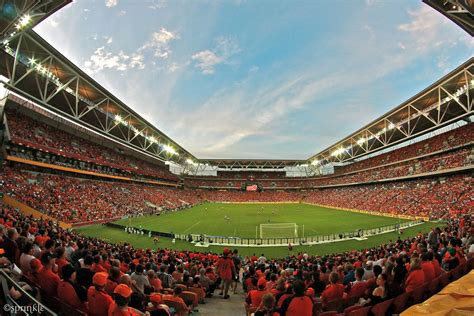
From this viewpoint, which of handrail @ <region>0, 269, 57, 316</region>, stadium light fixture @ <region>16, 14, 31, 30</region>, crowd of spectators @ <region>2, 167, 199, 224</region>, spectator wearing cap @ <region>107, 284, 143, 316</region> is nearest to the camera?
handrail @ <region>0, 269, 57, 316</region>

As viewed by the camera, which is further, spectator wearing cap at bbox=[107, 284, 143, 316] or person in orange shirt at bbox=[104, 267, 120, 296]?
person in orange shirt at bbox=[104, 267, 120, 296]

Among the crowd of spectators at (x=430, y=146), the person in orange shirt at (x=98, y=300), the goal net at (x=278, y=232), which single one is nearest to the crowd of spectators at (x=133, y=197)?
the crowd of spectators at (x=430, y=146)

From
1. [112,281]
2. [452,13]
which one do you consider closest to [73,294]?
[112,281]

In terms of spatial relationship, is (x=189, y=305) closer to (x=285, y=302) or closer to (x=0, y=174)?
(x=285, y=302)

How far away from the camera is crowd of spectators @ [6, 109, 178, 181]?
31578 millimetres

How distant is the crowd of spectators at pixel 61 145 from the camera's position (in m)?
31.6

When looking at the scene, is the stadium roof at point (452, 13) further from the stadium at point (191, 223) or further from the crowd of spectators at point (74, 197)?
the crowd of spectators at point (74, 197)

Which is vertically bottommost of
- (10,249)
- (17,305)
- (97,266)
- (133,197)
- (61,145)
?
(97,266)

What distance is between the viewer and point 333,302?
5363 mm

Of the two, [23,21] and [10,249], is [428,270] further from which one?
[23,21]

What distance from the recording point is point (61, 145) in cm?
3831

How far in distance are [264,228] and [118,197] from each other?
27377mm

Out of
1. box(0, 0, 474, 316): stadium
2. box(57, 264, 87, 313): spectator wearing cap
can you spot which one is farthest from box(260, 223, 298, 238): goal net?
box(57, 264, 87, 313): spectator wearing cap

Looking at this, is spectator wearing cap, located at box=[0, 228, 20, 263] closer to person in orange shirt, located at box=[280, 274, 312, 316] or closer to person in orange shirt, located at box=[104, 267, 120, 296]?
person in orange shirt, located at box=[104, 267, 120, 296]
